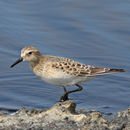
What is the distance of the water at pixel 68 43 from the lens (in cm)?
1044

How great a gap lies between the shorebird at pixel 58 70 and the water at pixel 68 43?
83 cm

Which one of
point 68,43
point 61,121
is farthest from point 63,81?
point 68,43

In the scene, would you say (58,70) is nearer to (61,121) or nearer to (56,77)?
(56,77)

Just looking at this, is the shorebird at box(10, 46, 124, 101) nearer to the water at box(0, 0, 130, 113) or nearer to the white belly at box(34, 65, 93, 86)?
the white belly at box(34, 65, 93, 86)

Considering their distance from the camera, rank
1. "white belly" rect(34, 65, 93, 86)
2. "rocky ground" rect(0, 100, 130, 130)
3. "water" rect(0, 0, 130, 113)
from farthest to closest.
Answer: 1. "water" rect(0, 0, 130, 113)
2. "white belly" rect(34, 65, 93, 86)
3. "rocky ground" rect(0, 100, 130, 130)

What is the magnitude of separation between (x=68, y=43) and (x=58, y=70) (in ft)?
13.3

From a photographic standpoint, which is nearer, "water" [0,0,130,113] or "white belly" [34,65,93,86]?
"white belly" [34,65,93,86]

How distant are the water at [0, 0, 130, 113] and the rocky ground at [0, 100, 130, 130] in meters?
2.53

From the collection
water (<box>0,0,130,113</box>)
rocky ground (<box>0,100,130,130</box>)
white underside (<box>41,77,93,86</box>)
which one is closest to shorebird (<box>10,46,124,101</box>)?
white underside (<box>41,77,93,86</box>)

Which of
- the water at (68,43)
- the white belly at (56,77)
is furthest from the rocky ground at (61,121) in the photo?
the water at (68,43)

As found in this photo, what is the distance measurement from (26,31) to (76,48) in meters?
1.52

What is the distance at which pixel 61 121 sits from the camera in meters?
6.97

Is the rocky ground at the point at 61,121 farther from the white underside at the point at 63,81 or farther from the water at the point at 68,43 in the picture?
the water at the point at 68,43

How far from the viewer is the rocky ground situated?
671 centimetres
